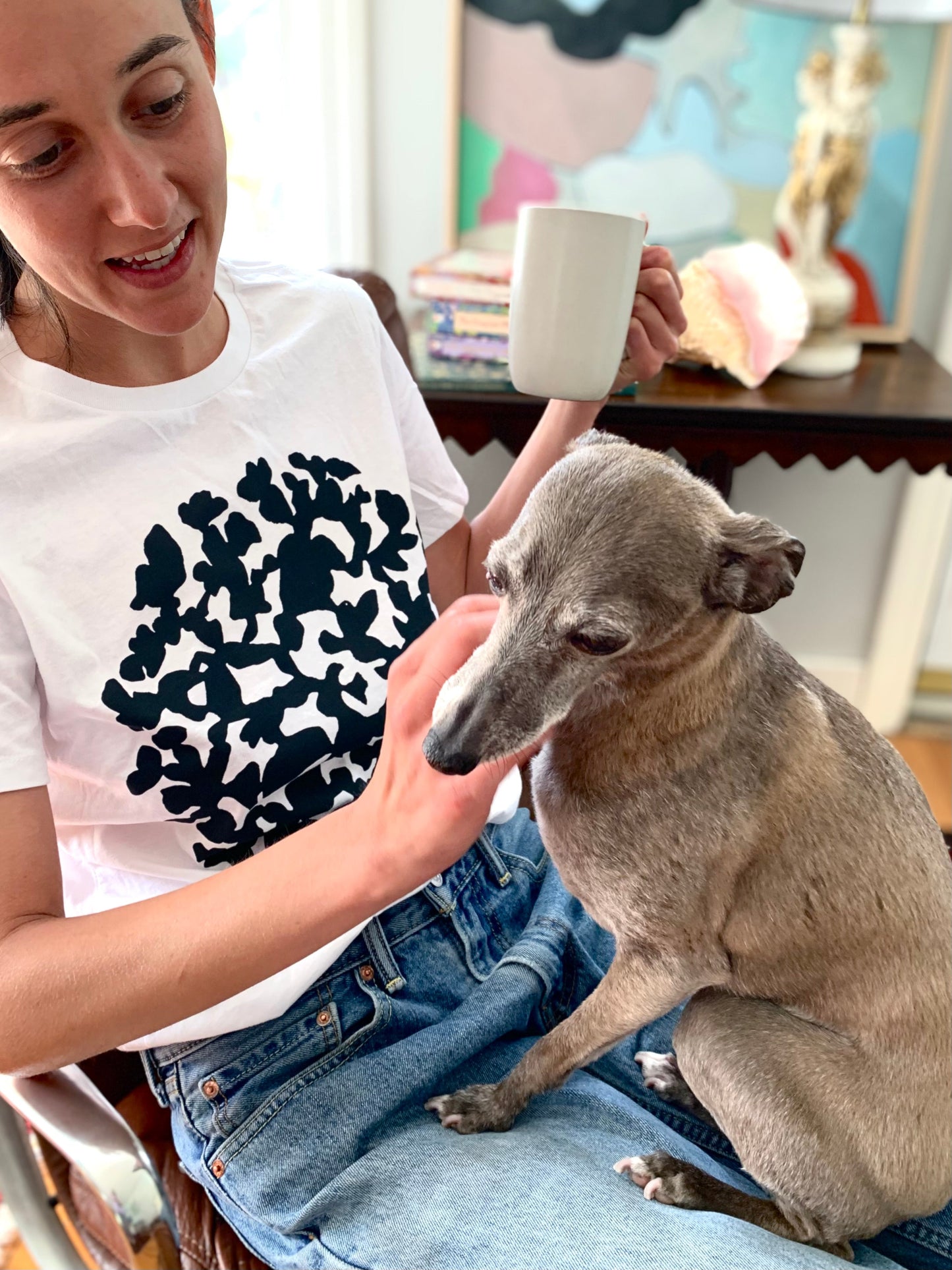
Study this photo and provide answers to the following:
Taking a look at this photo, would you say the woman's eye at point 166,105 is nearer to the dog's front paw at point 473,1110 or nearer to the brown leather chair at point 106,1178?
the brown leather chair at point 106,1178

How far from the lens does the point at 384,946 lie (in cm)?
90

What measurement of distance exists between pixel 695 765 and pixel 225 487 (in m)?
0.52

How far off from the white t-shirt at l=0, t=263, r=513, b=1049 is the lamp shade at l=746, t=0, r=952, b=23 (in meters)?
1.39

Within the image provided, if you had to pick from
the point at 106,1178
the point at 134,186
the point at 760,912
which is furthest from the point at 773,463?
the point at 106,1178

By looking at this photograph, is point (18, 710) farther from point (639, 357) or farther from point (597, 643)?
point (639, 357)

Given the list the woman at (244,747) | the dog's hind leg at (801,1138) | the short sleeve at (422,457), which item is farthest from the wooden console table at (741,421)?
the dog's hind leg at (801,1138)

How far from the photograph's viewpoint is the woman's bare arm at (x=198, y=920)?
26.0 inches

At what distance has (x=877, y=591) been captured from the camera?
2604 millimetres

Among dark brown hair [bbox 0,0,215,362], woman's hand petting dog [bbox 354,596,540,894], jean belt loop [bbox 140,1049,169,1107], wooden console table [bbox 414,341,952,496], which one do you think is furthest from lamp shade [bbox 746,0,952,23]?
jean belt loop [bbox 140,1049,169,1107]

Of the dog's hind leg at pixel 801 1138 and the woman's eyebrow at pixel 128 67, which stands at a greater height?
the woman's eyebrow at pixel 128 67

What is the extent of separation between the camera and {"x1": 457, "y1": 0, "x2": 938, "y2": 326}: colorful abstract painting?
1989mm

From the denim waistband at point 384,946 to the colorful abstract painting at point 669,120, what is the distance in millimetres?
1749

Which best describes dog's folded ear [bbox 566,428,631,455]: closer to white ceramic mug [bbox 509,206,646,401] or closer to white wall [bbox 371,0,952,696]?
white ceramic mug [bbox 509,206,646,401]

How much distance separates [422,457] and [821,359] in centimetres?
122
